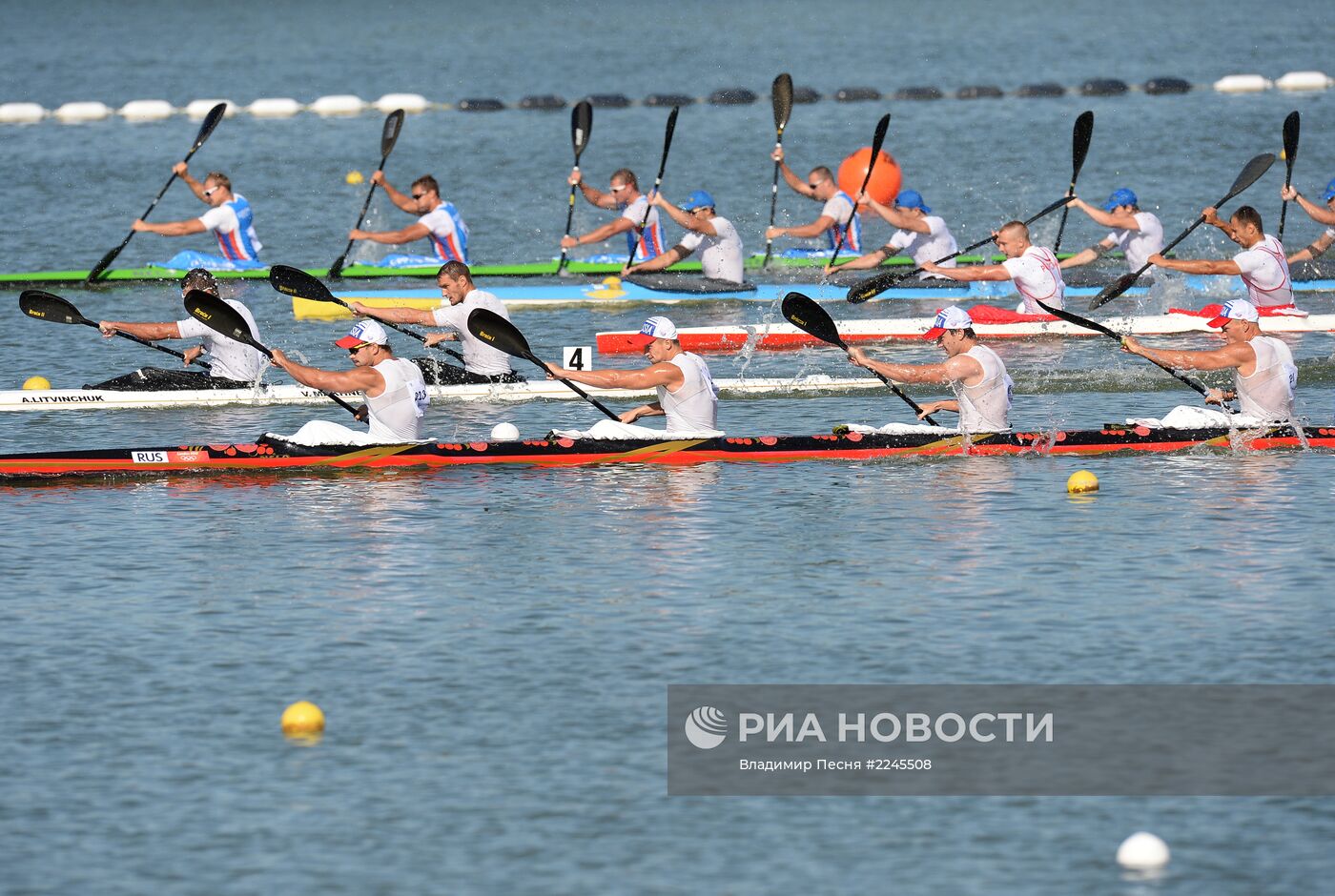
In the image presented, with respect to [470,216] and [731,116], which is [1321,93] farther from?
[470,216]

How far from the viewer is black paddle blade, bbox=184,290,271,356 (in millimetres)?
19438

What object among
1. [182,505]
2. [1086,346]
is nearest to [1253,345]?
[1086,346]

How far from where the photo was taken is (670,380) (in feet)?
60.7

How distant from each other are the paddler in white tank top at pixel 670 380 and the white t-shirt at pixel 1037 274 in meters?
5.94

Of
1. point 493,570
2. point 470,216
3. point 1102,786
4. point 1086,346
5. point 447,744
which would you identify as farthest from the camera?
point 470,216

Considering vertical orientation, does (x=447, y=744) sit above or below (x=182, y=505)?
below

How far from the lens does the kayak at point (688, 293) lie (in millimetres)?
27008

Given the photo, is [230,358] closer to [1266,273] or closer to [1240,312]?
[1240,312]

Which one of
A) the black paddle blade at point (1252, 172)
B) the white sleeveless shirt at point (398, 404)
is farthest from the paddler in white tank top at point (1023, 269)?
the white sleeveless shirt at point (398, 404)

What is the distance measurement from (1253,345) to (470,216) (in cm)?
2049

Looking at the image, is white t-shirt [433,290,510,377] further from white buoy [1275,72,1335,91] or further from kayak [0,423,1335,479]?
white buoy [1275,72,1335,91]

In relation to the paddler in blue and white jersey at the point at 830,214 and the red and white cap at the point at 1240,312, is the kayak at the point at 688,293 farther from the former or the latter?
the red and white cap at the point at 1240,312

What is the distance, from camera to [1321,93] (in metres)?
55.2

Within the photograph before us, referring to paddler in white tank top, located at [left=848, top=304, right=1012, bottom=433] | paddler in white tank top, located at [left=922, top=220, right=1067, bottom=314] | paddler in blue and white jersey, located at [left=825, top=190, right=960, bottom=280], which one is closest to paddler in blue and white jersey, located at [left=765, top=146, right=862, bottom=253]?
paddler in blue and white jersey, located at [left=825, top=190, right=960, bottom=280]
